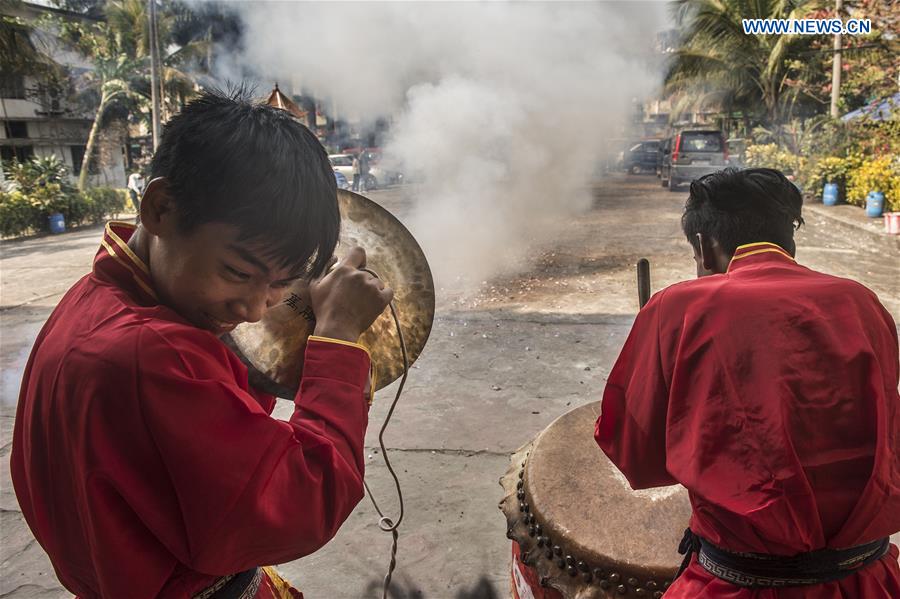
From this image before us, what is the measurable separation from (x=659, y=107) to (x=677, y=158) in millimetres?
24360

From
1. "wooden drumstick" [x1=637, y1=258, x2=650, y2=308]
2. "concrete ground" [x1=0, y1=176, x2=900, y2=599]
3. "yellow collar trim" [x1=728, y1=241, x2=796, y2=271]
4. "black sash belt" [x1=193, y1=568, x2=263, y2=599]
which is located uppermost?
"yellow collar trim" [x1=728, y1=241, x2=796, y2=271]

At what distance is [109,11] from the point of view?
2350 cm

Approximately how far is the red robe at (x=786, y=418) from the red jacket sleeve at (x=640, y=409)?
0.05 meters

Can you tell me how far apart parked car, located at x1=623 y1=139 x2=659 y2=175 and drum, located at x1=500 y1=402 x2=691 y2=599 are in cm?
2514

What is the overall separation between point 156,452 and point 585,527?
1145mm

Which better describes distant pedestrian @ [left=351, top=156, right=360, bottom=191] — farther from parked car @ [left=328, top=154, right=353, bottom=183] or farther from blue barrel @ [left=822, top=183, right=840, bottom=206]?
blue barrel @ [left=822, top=183, right=840, bottom=206]

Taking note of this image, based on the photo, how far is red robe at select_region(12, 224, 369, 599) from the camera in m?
0.78

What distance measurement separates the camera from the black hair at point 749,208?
1.42m

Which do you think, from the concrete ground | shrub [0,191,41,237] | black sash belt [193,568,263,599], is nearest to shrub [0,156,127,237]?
shrub [0,191,41,237]

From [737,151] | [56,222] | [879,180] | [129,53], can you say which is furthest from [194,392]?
[129,53]

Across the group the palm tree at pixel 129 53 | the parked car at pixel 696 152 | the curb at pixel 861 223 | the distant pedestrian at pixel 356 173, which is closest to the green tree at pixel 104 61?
the palm tree at pixel 129 53

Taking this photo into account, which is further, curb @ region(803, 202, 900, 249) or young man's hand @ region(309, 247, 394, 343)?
curb @ region(803, 202, 900, 249)

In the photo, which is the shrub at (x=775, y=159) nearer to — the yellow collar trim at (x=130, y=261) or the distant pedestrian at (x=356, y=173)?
the distant pedestrian at (x=356, y=173)

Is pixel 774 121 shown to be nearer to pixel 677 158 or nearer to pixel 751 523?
pixel 677 158
